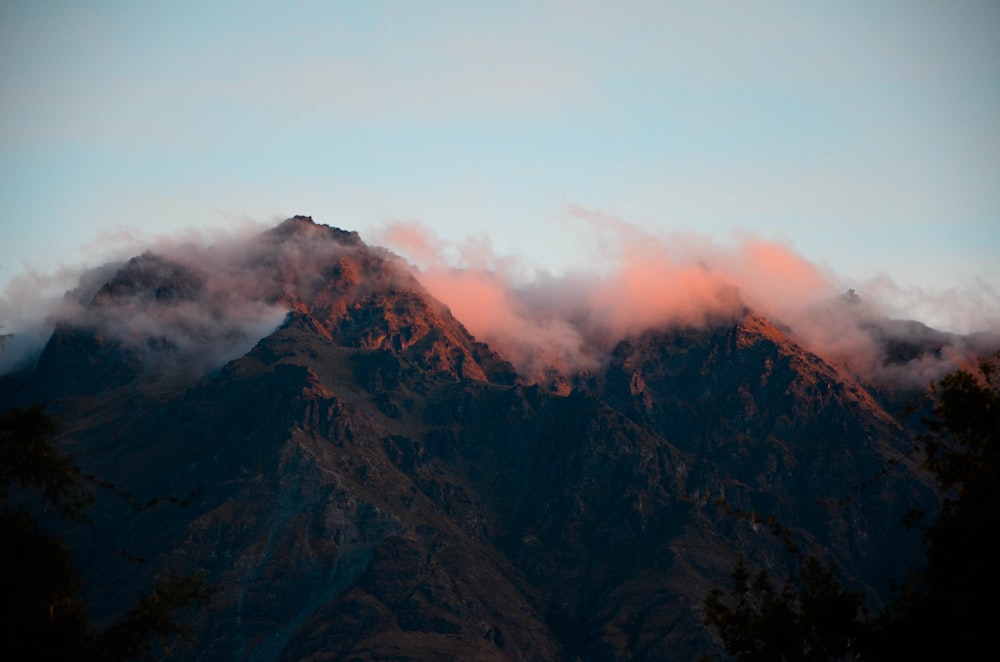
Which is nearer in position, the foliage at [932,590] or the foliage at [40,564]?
the foliage at [40,564]

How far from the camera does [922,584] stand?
6819cm

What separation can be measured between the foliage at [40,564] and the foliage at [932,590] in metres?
33.8

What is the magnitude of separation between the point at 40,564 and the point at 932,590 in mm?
48319

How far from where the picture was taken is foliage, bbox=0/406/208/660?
201 ft

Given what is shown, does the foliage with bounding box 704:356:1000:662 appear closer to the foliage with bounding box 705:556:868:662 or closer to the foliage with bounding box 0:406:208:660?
the foliage with bounding box 705:556:868:662

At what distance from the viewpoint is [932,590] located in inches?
2665

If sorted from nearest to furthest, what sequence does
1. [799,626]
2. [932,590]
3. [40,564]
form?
[40,564] → [932,590] → [799,626]

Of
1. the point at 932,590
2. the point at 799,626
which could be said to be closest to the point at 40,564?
the point at 799,626

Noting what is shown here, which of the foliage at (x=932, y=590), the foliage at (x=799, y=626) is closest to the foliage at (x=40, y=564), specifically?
the foliage at (x=799, y=626)

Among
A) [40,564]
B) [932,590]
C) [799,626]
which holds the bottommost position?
[799,626]

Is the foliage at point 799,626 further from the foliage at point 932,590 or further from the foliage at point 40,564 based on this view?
the foliage at point 40,564

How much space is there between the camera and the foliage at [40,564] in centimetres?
6138

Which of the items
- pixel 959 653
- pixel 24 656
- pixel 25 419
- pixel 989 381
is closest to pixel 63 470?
pixel 25 419

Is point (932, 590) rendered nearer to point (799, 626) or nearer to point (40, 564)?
point (799, 626)
